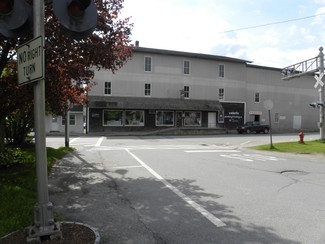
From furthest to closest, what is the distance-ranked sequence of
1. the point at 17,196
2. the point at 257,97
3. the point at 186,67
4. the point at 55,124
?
A: the point at 257,97 < the point at 186,67 < the point at 55,124 < the point at 17,196

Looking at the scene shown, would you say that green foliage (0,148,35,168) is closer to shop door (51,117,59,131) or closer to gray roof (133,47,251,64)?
shop door (51,117,59,131)

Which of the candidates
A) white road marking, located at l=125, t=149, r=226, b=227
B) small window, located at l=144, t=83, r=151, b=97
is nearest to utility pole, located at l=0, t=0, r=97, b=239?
white road marking, located at l=125, t=149, r=226, b=227

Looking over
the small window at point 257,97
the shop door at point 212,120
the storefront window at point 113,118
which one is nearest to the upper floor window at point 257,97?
the small window at point 257,97

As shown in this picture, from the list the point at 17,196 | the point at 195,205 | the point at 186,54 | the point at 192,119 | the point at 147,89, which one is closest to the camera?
the point at 195,205

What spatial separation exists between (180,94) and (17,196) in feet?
126

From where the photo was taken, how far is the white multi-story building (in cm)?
4116

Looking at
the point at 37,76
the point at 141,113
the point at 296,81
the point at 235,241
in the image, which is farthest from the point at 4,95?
the point at 296,81

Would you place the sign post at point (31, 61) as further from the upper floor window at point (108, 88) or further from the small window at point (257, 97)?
the small window at point (257, 97)

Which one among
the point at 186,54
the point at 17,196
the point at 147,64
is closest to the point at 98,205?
the point at 17,196

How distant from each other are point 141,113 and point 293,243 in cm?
3829

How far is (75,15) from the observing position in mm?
4469

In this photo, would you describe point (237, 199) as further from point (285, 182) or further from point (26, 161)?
point (26, 161)

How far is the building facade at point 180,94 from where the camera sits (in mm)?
41156

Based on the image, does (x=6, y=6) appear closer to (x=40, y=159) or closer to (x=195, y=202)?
(x=40, y=159)
